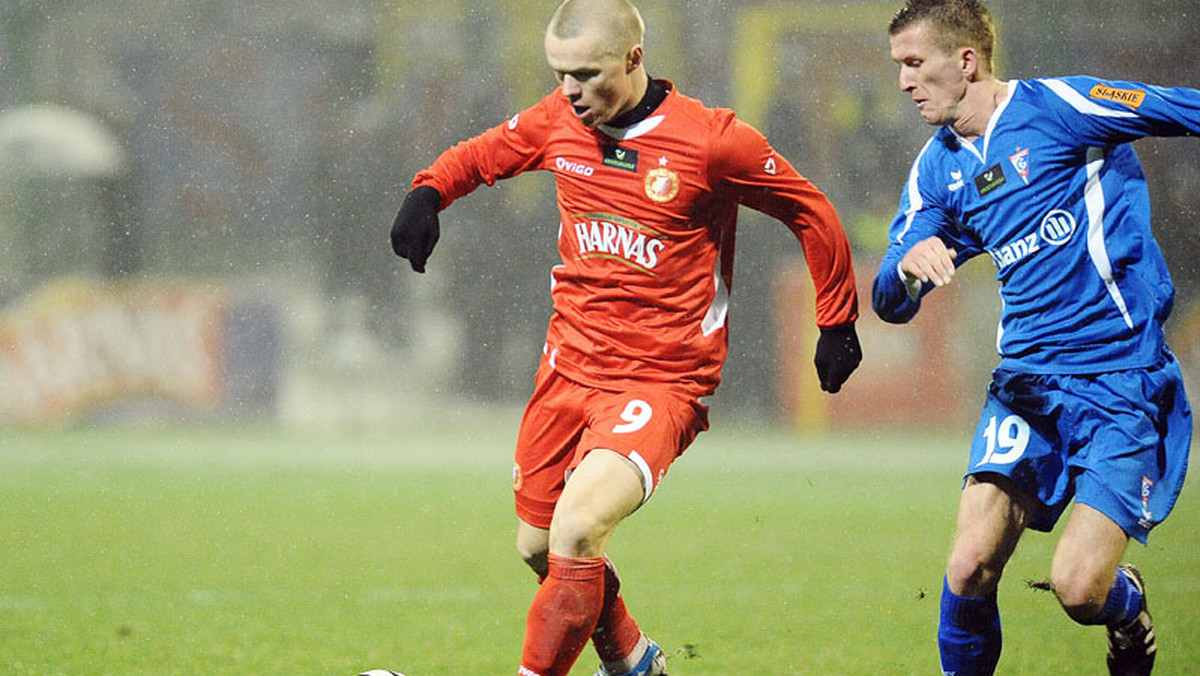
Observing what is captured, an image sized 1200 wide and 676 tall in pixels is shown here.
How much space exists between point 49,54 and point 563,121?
10.4 m

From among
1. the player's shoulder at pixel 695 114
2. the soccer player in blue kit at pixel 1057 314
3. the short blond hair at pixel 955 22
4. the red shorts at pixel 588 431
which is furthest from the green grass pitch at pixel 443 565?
the short blond hair at pixel 955 22

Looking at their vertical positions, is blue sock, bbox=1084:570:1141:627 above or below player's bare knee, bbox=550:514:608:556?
below

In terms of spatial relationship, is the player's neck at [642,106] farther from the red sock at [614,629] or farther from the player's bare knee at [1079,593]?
the player's bare knee at [1079,593]

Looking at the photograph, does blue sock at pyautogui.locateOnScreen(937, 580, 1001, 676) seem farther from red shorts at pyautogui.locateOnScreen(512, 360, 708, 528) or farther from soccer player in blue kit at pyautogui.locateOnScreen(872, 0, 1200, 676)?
red shorts at pyautogui.locateOnScreen(512, 360, 708, 528)

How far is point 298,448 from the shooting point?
37.0 feet

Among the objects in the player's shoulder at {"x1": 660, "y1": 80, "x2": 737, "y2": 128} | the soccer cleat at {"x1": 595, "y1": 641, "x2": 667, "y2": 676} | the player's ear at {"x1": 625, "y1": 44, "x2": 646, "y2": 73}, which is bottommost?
the soccer cleat at {"x1": 595, "y1": 641, "x2": 667, "y2": 676}

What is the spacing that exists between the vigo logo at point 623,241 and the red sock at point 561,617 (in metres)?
0.80

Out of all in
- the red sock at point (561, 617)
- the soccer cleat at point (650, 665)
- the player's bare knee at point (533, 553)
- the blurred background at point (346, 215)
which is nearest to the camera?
the red sock at point (561, 617)

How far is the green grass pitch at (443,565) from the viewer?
4.53m

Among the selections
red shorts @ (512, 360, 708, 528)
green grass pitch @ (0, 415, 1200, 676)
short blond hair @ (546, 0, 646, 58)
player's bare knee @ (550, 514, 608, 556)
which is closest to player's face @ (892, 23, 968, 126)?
short blond hair @ (546, 0, 646, 58)

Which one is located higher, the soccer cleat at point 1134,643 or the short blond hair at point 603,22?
the short blond hair at point 603,22

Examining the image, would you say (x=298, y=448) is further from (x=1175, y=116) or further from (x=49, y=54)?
(x=1175, y=116)

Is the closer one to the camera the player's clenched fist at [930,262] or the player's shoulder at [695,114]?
the player's clenched fist at [930,262]

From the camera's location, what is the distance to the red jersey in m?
3.54
